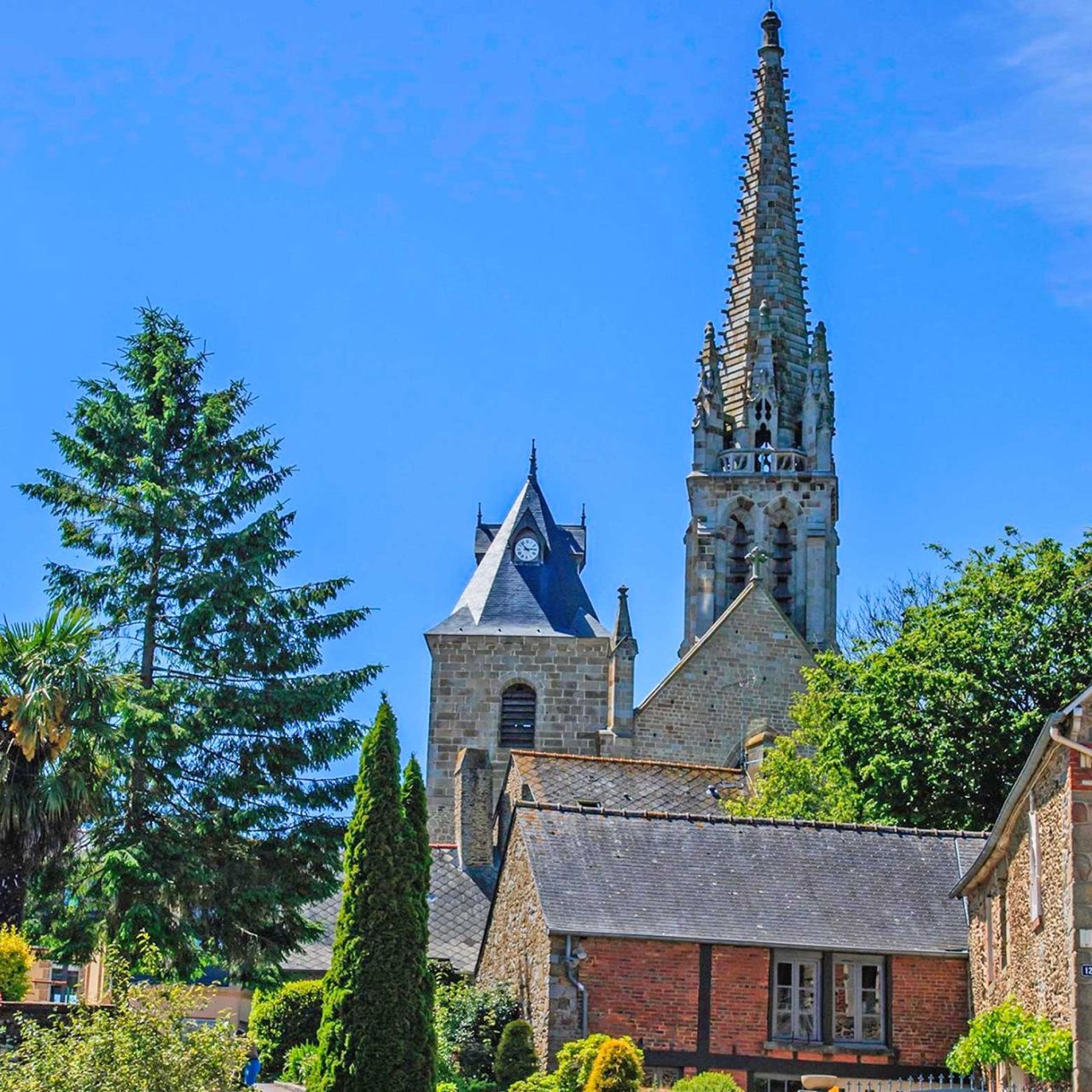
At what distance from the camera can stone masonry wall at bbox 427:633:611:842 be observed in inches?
1816

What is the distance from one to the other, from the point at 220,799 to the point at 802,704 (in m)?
14.5

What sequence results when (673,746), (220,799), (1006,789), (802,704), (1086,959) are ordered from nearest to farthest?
(1086,959) → (220,799) → (1006,789) → (802,704) → (673,746)

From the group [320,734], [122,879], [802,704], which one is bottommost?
[122,879]

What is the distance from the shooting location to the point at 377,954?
22.7m

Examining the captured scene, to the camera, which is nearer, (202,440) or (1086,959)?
(1086,959)

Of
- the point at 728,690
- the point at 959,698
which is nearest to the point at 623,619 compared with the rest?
the point at 728,690

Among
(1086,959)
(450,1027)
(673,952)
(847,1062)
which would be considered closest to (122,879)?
(450,1027)

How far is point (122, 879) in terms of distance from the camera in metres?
27.7

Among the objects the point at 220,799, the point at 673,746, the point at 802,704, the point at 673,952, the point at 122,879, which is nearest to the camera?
the point at 673,952

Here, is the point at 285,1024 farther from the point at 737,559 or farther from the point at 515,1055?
the point at 737,559

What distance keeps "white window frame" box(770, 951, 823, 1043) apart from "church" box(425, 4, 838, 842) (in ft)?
48.7

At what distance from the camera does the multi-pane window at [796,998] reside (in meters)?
25.1

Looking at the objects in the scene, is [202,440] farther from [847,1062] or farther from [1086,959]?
[1086,959]

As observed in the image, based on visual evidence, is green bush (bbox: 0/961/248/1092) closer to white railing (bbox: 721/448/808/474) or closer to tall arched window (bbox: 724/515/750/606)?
tall arched window (bbox: 724/515/750/606)
